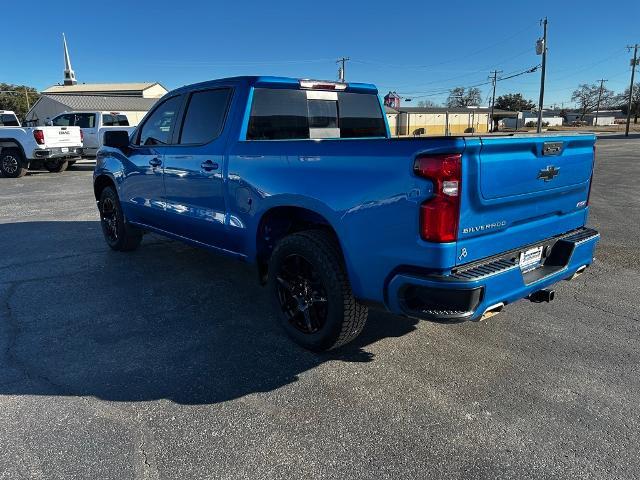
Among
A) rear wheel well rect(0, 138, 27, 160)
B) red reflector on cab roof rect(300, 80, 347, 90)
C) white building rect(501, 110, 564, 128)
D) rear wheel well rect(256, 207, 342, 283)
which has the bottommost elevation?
→ rear wheel well rect(256, 207, 342, 283)

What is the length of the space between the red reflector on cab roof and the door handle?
112 cm

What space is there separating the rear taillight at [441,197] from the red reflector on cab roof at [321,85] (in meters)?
2.30

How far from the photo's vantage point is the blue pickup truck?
2621mm

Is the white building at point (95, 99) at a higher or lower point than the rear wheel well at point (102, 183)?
higher

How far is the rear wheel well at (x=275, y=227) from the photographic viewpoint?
3682mm

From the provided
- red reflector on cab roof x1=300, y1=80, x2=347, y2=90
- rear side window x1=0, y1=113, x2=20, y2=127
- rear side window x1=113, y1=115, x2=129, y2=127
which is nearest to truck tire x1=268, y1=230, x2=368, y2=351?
red reflector on cab roof x1=300, y1=80, x2=347, y2=90

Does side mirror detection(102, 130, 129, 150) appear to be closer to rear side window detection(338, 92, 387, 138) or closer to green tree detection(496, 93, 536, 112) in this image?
rear side window detection(338, 92, 387, 138)

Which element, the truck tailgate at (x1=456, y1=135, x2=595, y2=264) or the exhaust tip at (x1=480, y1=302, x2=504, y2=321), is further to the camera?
the exhaust tip at (x1=480, y1=302, x2=504, y2=321)

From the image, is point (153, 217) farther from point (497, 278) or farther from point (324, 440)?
point (497, 278)

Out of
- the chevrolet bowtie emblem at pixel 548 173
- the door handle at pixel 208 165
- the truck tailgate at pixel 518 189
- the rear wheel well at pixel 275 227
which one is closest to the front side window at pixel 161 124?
the door handle at pixel 208 165

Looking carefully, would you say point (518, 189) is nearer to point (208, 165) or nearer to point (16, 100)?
point (208, 165)

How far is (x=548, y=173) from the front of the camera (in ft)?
10.1

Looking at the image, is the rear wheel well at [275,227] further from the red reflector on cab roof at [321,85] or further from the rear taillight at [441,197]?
the red reflector on cab roof at [321,85]

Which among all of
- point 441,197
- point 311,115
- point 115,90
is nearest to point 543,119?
point 115,90
